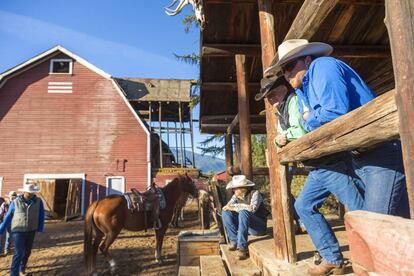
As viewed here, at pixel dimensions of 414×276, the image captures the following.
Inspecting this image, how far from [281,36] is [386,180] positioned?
4.10 meters

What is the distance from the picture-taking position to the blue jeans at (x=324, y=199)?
221cm

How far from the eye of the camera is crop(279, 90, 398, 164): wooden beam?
1.30 m

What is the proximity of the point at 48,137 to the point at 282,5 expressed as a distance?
1841cm

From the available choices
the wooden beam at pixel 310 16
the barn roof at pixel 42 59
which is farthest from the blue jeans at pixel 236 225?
the barn roof at pixel 42 59

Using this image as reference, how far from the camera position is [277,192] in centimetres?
342

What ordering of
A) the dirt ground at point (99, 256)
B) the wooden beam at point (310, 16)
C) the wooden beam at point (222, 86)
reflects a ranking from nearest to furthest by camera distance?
the wooden beam at point (310, 16), the wooden beam at point (222, 86), the dirt ground at point (99, 256)

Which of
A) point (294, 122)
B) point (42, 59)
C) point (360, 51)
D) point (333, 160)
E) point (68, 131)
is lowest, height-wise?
point (333, 160)

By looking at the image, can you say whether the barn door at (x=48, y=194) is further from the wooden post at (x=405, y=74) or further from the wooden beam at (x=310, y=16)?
the wooden post at (x=405, y=74)

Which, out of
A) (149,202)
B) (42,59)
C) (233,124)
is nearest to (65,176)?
(42,59)

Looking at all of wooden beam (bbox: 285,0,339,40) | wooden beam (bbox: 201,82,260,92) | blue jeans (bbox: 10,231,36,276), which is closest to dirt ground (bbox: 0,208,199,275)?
blue jeans (bbox: 10,231,36,276)

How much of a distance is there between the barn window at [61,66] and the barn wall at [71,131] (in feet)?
1.02

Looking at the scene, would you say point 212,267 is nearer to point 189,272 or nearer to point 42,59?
point 189,272

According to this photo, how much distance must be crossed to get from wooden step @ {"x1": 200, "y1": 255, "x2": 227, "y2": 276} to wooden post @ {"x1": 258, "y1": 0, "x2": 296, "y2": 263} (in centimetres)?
102

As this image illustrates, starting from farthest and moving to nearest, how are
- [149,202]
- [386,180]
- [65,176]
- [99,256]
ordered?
[65,176] < [99,256] < [149,202] < [386,180]
